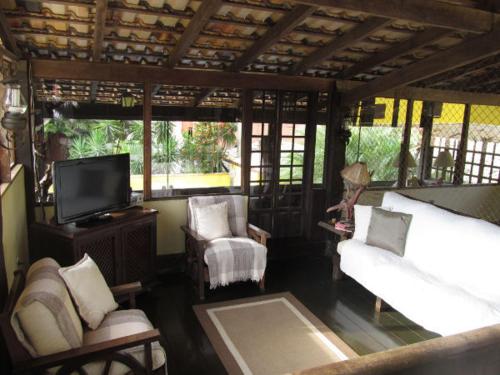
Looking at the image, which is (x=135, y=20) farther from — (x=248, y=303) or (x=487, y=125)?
(x=487, y=125)

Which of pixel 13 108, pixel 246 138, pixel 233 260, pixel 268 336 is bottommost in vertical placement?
pixel 268 336

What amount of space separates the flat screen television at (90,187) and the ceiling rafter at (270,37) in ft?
4.11

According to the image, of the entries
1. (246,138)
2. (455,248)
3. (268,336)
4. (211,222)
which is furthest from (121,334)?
(246,138)

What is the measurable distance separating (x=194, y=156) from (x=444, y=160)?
3924 mm

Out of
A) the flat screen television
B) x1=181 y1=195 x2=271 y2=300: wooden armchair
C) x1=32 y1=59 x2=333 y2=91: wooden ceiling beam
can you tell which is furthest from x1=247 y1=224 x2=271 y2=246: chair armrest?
x1=32 y1=59 x2=333 y2=91: wooden ceiling beam

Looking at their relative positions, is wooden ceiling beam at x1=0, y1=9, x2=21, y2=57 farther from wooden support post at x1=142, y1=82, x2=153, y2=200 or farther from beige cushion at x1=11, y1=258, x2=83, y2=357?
beige cushion at x1=11, y1=258, x2=83, y2=357

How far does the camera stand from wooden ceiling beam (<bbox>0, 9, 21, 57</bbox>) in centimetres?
287

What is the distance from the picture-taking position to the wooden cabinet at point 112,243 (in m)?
3.30

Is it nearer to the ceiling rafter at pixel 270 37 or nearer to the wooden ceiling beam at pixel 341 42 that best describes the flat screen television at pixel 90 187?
the ceiling rafter at pixel 270 37

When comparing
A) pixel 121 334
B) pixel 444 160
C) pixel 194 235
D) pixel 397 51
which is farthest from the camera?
pixel 444 160

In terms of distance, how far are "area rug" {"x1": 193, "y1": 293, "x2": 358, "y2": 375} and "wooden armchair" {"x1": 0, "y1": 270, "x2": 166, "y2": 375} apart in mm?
889

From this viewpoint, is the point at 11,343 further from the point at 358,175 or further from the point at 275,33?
the point at 358,175

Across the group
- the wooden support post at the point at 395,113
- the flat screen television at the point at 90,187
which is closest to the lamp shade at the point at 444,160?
the wooden support post at the point at 395,113

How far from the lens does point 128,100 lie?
4.25 meters
